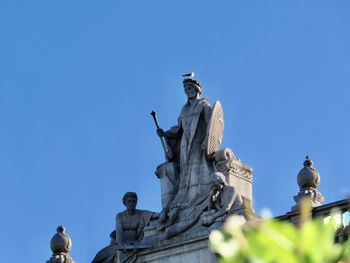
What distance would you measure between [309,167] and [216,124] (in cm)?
247

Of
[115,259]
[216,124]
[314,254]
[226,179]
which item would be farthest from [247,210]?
[314,254]

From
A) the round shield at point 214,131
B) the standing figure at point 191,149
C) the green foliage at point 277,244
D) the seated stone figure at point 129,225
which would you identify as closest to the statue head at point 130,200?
the seated stone figure at point 129,225

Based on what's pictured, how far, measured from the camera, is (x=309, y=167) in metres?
24.5

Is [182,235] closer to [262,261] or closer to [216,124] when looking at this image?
[216,124]

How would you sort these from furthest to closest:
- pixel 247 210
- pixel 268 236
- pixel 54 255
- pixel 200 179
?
pixel 54 255, pixel 200 179, pixel 247 210, pixel 268 236

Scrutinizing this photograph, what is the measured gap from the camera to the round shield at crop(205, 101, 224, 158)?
927 inches

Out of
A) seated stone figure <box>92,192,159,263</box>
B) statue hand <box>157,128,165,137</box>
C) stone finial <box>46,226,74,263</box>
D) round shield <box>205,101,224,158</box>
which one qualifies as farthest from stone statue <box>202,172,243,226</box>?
stone finial <box>46,226,74,263</box>

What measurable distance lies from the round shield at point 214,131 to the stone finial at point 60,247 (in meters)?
5.03

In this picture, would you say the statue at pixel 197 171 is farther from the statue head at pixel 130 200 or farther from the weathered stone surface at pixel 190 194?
the statue head at pixel 130 200

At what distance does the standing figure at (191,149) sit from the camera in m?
23.4

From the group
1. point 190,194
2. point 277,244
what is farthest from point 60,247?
point 277,244

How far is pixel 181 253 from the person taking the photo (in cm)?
2283

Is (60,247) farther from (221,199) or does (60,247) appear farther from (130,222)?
(221,199)

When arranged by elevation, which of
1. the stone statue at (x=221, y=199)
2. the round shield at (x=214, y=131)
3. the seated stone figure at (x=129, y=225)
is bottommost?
the stone statue at (x=221, y=199)
